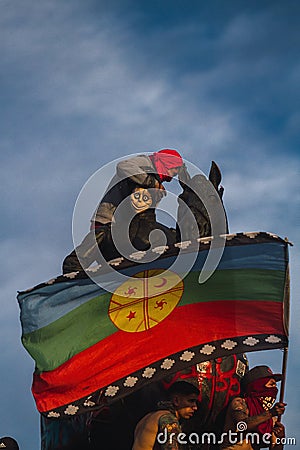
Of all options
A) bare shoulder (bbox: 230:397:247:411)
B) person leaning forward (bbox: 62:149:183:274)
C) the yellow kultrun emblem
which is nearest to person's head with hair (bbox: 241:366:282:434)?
bare shoulder (bbox: 230:397:247:411)

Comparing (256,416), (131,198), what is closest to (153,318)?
(256,416)

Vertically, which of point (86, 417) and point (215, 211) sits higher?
point (215, 211)

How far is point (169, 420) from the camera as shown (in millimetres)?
19266

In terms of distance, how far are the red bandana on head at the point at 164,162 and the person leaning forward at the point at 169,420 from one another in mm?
4299

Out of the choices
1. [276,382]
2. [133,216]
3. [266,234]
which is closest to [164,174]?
[133,216]

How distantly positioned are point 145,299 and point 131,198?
2364 millimetres

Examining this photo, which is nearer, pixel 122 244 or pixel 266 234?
pixel 266 234

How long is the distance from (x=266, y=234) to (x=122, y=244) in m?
2.80

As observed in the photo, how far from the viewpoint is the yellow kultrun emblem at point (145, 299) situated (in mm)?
20812

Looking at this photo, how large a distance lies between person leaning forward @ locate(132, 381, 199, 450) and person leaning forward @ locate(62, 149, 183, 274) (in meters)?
3.07

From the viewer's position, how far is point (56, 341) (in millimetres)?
20812

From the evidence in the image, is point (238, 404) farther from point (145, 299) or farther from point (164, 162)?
point (164, 162)

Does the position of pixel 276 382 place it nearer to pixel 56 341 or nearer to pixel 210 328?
pixel 210 328

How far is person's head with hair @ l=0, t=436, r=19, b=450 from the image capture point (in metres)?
20.9
